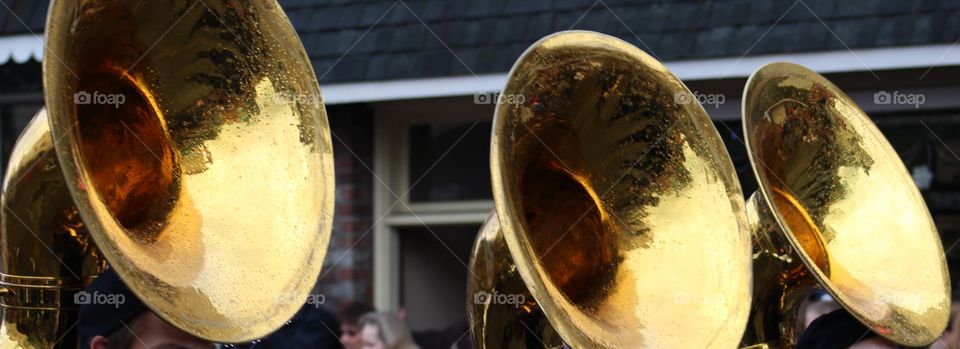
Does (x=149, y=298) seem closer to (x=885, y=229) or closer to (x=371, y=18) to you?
(x=885, y=229)

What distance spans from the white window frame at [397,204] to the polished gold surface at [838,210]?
2.34m

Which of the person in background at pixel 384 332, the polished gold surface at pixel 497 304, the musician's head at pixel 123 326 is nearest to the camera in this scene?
the musician's head at pixel 123 326

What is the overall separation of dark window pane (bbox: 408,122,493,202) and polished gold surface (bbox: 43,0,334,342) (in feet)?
11.0

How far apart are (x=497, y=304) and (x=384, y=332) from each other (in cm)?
183

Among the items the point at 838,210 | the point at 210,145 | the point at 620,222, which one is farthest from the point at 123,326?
the point at 838,210

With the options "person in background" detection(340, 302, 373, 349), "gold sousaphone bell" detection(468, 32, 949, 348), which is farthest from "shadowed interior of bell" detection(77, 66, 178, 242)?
"person in background" detection(340, 302, 373, 349)

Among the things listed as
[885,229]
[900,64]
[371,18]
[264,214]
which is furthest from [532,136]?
[371,18]

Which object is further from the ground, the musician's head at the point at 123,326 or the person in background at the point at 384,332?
the musician's head at the point at 123,326

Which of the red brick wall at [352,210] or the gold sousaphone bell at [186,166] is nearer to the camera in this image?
the gold sousaphone bell at [186,166]

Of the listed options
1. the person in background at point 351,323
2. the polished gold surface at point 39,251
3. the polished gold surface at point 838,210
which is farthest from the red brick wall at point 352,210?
the polished gold surface at point 39,251

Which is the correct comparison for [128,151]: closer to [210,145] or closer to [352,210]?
[210,145]

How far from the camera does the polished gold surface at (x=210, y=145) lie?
2252 mm

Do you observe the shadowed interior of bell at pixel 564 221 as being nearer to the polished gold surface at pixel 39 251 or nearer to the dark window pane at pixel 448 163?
the polished gold surface at pixel 39 251

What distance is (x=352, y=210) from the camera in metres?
5.86
